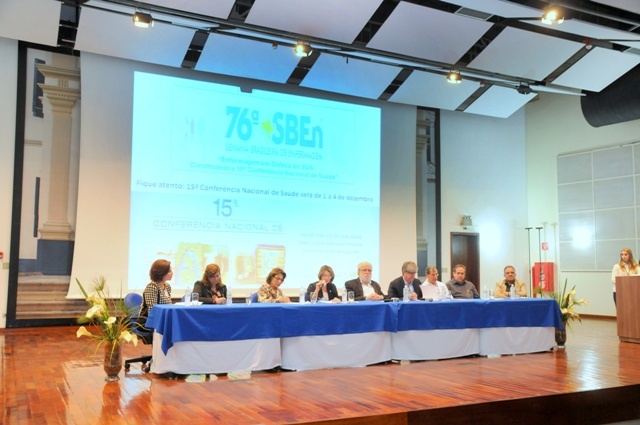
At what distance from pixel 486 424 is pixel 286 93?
708 centimetres

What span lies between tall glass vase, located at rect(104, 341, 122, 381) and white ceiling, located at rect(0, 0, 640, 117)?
4373 millimetres

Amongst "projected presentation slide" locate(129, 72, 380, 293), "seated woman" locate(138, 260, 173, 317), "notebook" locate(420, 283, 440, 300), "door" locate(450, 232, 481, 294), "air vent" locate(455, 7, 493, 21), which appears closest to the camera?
"seated woman" locate(138, 260, 173, 317)

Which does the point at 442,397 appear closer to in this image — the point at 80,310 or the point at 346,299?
the point at 346,299

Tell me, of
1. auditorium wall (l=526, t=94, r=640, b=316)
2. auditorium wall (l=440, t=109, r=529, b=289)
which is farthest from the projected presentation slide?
auditorium wall (l=526, t=94, r=640, b=316)

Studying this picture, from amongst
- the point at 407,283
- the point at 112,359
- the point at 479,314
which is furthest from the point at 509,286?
the point at 112,359

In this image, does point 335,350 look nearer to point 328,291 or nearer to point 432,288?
point 328,291

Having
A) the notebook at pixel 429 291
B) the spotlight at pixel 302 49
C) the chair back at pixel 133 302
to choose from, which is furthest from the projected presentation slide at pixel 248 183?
the notebook at pixel 429 291

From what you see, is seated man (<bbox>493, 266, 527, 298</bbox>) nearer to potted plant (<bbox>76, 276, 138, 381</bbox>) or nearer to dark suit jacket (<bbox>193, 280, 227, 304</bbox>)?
dark suit jacket (<bbox>193, 280, 227, 304</bbox>)

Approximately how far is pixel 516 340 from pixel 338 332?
219cm

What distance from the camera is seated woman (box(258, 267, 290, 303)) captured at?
595 centimetres

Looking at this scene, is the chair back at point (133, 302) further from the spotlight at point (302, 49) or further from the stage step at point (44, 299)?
the spotlight at point (302, 49)

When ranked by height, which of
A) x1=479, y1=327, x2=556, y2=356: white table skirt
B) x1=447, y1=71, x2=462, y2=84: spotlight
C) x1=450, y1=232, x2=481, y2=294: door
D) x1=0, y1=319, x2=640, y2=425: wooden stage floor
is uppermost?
x1=447, y1=71, x2=462, y2=84: spotlight

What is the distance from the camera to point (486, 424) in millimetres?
3920

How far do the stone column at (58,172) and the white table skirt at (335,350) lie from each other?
459 centimetres
